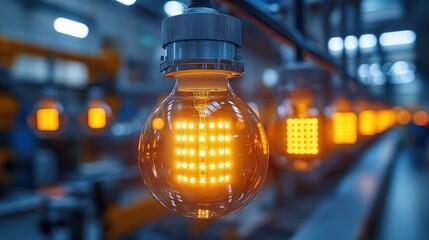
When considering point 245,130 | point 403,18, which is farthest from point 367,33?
point 245,130

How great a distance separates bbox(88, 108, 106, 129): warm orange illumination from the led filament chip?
7.34 feet

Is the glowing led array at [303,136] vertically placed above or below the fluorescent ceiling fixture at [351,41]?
below

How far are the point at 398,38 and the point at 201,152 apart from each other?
14.4ft

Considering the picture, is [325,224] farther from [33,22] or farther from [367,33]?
[33,22]

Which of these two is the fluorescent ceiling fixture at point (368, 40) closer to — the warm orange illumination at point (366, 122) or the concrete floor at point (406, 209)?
the warm orange illumination at point (366, 122)

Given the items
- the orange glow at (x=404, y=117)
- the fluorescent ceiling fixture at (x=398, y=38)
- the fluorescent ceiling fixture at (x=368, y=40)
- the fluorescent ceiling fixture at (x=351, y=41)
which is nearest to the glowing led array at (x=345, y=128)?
the fluorescent ceiling fixture at (x=351, y=41)

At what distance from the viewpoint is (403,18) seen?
331cm

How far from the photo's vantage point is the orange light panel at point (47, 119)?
7.29 feet

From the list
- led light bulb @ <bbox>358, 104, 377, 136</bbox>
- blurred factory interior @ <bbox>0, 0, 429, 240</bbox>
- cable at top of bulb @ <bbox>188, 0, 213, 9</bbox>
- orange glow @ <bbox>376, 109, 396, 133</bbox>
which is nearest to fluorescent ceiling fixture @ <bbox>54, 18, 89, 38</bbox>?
blurred factory interior @ <bbox>0, 0, 429, 240</bbox>

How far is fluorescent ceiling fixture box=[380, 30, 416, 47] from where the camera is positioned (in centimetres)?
376

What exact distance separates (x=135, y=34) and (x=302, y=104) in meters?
6.74

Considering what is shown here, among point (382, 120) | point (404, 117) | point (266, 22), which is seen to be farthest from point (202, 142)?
point (404, 117)

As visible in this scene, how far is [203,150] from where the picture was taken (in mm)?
444

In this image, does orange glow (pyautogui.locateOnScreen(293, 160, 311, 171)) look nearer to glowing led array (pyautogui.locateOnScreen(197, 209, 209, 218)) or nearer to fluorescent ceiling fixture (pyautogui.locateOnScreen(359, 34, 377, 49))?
glowing led array (pyautogui.locateOnScreen(197, 209, 209, 218))
